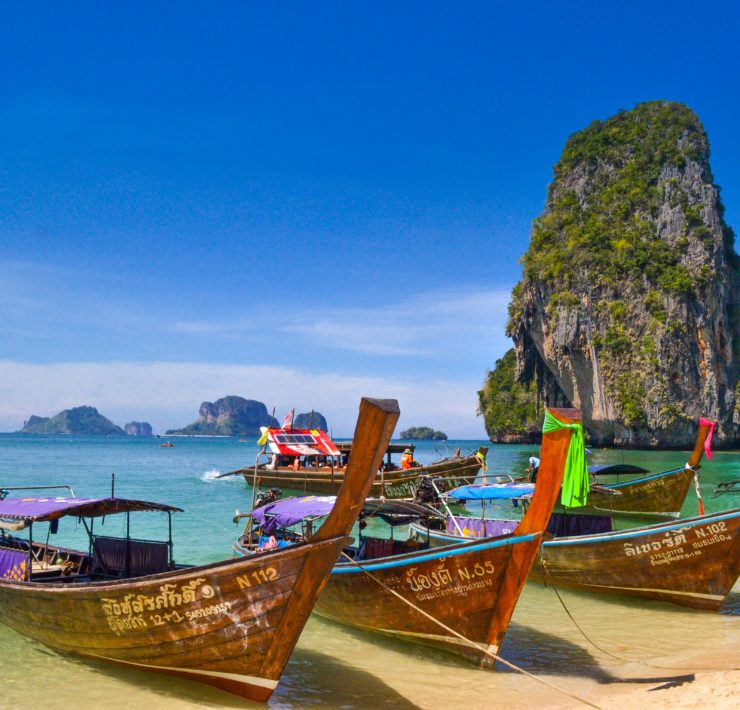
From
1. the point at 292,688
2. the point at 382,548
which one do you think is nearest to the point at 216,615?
the point at 292,688

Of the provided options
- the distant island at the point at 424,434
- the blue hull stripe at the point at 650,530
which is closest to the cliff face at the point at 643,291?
the blue hull stripe at the point at 650,530

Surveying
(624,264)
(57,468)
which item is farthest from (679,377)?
(57,468)

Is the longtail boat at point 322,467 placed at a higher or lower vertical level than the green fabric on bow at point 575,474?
lower

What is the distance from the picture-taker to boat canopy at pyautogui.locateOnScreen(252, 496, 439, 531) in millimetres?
10094

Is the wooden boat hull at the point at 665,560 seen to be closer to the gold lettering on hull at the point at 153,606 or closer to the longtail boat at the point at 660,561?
the longtail boat at the point at 660,561

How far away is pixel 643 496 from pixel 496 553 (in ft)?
45.5

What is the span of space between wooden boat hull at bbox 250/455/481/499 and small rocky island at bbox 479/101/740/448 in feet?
102

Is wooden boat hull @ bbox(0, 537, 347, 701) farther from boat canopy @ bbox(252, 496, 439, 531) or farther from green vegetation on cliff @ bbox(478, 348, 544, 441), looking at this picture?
green vegetation on cliff @ bbox(478, 348, 544, 441)

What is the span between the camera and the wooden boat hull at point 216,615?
6.34 meters

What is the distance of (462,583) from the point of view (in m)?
7.82

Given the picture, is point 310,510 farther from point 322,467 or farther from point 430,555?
point 322,467

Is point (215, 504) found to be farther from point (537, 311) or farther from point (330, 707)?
point (537, 311)

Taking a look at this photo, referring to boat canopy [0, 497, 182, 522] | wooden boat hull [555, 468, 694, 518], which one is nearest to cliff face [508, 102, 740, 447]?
wooden boat hull [555, 468, 694, 518]

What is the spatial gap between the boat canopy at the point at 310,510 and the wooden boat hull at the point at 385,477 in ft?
44.5
